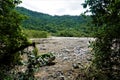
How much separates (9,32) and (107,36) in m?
4.33

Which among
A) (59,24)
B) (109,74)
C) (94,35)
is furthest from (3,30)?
(59,24)

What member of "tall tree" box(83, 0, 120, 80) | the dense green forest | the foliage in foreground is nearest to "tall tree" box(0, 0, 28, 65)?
the foliage in foreground

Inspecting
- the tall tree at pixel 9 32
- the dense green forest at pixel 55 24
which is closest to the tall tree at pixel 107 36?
the tall tree at pixel 9 32

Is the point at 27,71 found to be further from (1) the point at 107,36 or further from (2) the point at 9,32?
(1) the point at 107,36

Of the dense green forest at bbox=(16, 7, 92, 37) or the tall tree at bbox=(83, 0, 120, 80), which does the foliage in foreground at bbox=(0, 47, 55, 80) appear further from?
the dense green forest at bbox=(16, 7, 92, 37)

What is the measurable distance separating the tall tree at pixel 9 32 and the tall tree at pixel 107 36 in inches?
125

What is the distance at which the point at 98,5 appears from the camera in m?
14.0

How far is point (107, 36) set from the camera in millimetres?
13102

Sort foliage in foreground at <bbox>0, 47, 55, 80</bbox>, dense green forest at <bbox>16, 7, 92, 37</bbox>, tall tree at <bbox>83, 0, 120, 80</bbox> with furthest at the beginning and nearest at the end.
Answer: dense green forest at <bbox>16, 7, 92, 37</bbox>
foliage in foreground at <bbox>0, 47, 55, 80</bbox>
tall tree at <bbox>83, 0, 120, 80</bbox>

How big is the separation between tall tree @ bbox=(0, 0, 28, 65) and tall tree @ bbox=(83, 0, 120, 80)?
3178mm

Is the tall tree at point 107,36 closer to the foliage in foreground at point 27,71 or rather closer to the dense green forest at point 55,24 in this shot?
the foliage in foreground at point 27,71

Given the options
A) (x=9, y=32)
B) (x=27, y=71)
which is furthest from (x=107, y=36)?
(x=9, y=32)

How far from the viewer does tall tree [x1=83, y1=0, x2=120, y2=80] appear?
12.6 metres

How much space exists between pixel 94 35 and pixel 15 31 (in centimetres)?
353
